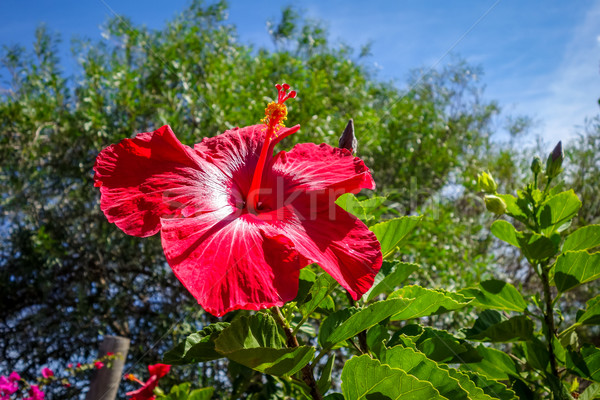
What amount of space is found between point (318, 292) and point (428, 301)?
197 mm

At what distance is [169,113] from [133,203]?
2.69 m

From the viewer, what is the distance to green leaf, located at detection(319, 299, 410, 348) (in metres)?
0.66

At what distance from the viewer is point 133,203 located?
27.9 inches

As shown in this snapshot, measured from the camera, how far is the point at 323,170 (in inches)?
34.4

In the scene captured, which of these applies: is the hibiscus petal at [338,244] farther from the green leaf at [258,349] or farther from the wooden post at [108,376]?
the wooden post at [108,376]

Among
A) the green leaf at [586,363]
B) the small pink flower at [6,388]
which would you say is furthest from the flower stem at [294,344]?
the small pink flower at [6,388]

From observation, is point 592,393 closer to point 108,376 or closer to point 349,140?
point 349,140

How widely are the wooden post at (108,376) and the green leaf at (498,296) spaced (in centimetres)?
156

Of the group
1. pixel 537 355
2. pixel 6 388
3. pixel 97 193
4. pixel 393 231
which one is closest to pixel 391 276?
pixel 393 231

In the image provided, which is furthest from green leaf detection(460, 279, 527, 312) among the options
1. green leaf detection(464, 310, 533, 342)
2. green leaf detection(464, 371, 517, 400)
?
green leaf detection(464, 371, 517, 400)

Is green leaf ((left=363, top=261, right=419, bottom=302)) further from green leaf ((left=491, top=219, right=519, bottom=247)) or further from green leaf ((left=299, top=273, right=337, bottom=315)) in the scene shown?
green leaf ((left=491, top=219, right=519, bottom=247))

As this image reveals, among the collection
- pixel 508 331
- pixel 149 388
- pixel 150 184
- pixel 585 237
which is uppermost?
pixel 150 184

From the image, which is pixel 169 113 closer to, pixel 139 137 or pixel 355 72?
pixel 355 72

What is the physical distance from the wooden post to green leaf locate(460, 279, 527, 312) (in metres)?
1.56
